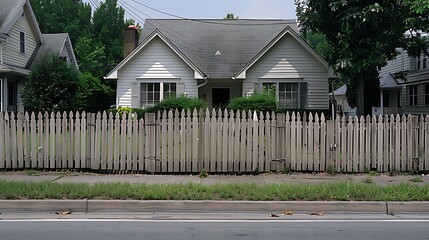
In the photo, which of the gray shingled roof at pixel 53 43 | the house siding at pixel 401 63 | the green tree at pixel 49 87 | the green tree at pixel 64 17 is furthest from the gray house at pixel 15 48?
the green tree at pixel 64 17

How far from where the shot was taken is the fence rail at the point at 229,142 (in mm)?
11086

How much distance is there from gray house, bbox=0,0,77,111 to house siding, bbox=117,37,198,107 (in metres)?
5.46

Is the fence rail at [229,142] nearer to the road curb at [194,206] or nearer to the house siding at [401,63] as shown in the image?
the road curb at [194,206]

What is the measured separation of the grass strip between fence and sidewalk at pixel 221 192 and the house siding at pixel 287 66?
1388 centimetres

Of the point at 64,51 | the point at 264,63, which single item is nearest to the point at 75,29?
the point at 64,51

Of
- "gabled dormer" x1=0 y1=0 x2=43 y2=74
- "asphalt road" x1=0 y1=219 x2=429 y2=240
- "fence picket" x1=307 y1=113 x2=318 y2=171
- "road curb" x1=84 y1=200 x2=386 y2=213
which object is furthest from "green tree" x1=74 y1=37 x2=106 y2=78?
"asphalt road" x1=0 y1=219 x2=429 y2=240

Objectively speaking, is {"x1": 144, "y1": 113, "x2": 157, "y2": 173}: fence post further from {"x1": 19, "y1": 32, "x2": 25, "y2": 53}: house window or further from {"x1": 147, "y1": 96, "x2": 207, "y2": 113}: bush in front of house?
{"x1": 19, "y1": 32, "x2": 25, "y2": 53}: house window

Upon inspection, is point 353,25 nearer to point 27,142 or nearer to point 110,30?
point 27,142

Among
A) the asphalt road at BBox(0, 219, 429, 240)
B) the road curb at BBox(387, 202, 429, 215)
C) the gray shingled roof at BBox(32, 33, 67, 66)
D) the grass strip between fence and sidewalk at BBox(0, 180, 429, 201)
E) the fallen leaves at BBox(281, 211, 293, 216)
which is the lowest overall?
the asphalt road at BBox(0, 219, 429, 240)

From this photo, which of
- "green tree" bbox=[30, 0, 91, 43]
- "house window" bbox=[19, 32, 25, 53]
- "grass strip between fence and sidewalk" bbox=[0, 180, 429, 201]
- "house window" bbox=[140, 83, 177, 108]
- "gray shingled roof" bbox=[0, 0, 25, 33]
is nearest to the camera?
"grass strip between fence and sidewalk" bbox=[0, 180, 429, 201]

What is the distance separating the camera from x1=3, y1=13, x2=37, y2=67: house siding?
25.3 m

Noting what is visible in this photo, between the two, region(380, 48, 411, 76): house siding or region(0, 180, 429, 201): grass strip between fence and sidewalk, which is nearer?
region(0, 180, 429, 201): grass strip between fence and sidewalk

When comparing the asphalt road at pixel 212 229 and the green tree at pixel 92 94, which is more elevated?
the green tree at pixel 92 94

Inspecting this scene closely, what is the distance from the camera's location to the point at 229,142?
1105 cm
